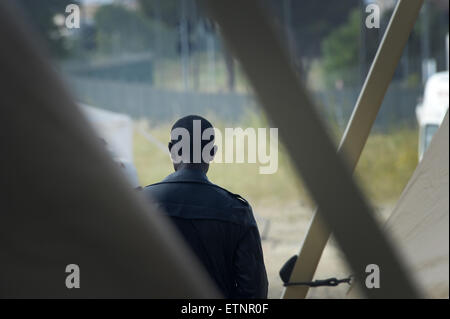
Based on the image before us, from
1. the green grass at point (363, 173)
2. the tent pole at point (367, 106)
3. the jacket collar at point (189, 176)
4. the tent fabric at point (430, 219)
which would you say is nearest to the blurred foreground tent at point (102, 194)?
the jacket collar at point (189, 176)

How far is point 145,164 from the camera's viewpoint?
1744 centimetres

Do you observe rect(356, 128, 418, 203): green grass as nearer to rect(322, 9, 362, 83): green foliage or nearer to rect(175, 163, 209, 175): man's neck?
rect(175, 163, 209, 175): man's neck

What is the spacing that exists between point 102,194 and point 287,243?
8.78m

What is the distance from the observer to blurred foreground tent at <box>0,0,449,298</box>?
2.17 ft

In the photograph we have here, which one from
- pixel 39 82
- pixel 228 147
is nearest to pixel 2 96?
pixel 39 82

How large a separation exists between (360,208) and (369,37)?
2864 cm

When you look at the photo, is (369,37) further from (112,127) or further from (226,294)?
A: (226,294)

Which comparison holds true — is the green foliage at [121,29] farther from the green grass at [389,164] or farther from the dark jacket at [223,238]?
the dark jacket at [223,238]

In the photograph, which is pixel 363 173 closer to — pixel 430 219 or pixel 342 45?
pixel 430 219

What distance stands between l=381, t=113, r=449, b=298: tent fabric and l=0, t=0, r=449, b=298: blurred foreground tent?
2122 millimetres

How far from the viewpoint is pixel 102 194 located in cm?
69

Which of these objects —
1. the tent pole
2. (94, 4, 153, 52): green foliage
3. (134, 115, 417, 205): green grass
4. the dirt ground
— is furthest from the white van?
(94, 4, 153, 52): green foliage

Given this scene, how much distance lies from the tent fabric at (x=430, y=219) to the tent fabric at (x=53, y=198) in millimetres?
2294

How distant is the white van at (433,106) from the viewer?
7178 mm
